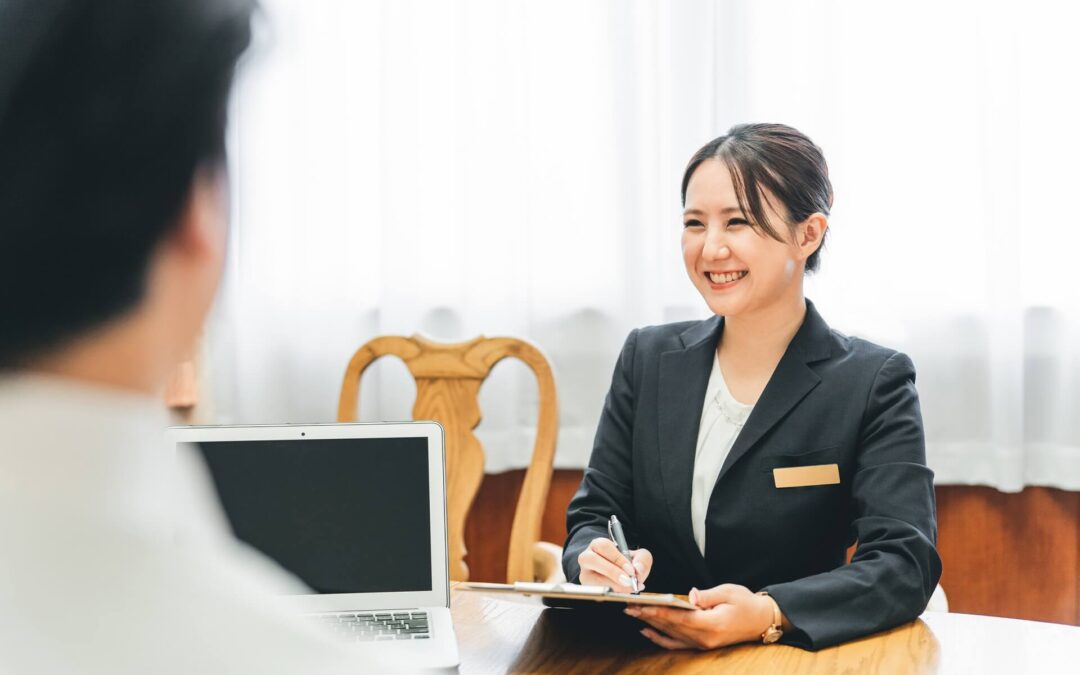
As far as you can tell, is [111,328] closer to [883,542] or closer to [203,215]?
[203,215]

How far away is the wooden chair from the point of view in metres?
2.02

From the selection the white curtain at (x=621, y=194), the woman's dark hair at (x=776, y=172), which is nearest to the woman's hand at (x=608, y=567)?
the woman's dark hair at (x=776, y=172)

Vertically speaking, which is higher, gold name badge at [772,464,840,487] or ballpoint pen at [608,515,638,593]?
gold name badge at [772,464,840,487]

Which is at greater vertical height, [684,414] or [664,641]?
[684,414]

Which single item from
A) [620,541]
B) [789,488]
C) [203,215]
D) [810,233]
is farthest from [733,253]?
[203,215]

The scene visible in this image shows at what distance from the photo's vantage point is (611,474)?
181 centimetres

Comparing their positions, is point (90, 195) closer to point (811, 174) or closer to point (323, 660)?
point (323, 660)

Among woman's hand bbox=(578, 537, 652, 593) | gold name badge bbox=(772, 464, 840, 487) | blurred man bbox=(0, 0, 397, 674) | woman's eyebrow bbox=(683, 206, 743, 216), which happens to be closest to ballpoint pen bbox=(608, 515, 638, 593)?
woman's hand bbox=(578, 537, 652, 593)

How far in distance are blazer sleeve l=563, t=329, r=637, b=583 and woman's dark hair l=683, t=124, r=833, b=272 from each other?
36 cm

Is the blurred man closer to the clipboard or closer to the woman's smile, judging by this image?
the clipboard

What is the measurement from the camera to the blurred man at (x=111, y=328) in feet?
1.02

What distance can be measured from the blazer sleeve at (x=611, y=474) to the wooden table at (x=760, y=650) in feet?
1.02

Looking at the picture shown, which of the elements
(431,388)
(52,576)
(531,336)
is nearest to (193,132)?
(52,576)

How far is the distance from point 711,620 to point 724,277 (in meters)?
0.66
